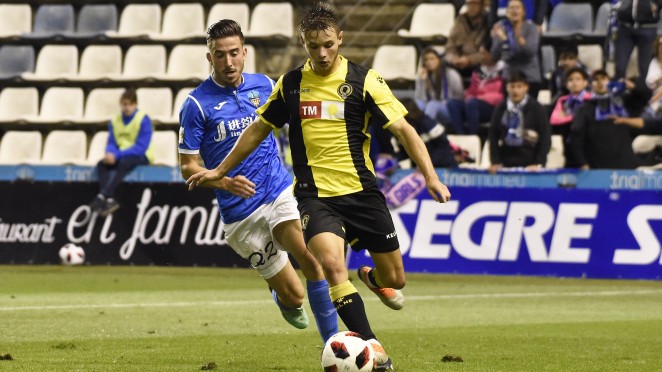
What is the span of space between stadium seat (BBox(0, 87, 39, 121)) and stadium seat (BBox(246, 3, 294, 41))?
3.79 m

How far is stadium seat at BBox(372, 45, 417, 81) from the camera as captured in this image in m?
21.1

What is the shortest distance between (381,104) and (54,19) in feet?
55.7

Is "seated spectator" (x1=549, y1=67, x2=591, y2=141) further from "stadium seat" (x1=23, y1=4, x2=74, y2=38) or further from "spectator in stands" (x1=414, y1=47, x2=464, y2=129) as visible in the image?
"stadium seat" (x1=23, y1=4, x2=74, y2=38)

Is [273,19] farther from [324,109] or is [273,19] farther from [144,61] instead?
[324,109]

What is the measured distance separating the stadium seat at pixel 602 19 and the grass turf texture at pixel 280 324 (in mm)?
4333

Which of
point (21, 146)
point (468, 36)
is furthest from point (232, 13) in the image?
point (468, 36)

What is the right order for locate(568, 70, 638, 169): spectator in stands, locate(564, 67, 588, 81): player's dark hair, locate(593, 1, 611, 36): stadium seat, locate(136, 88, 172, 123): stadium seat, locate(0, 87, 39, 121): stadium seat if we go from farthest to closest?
1. locate(0, 87, 39, 121): stadium seat
2. locate(136, 88, 172, 123): stadium seat
3. locate(593, 1, 611, 36): stadium seat
4. locate(564, 67, 588, 81): player's dark hair
5. locate(568, 70, 638, 169): spectator in stands

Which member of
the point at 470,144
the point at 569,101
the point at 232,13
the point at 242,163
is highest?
the point at 242,163

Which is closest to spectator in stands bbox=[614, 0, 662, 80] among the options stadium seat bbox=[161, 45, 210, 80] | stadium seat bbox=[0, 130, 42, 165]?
stadium seat bbox=[161, 45, 210, 80]

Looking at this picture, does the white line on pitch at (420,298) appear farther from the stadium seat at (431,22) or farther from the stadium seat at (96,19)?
the stadium seat at (96,19)

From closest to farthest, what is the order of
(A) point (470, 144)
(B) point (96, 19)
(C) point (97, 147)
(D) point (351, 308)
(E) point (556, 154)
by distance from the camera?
(D) point (351, 308), (E) point (556, 154), (A) point (470, 144), (C) point (97, 147), (B) point (96, 19)

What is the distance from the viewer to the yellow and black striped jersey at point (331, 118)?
823cm

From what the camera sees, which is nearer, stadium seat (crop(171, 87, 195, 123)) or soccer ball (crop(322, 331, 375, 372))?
soccer ball (crop(322, 331, 375, 372))

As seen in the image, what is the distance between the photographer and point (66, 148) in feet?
72.6
